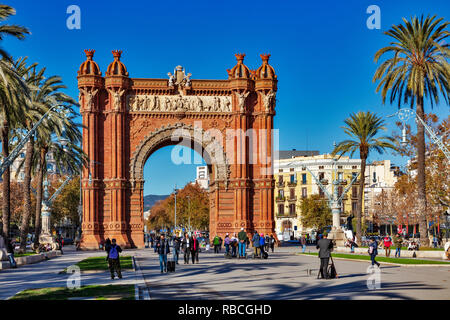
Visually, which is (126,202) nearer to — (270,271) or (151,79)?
(151,79)

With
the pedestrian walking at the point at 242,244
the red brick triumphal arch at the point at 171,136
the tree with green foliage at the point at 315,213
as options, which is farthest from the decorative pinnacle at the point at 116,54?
the tree with green foliage at the point at 315,213

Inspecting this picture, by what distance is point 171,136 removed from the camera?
182 ft

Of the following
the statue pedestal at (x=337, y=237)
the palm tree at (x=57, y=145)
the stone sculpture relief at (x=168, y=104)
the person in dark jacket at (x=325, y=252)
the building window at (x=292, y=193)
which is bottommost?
the statue pedestal at (x=337, y=237)

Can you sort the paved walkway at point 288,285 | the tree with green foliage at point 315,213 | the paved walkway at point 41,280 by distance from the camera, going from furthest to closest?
1. the tree with green foliage at point 315,213
2. the paved walkway at point 41,280
3. the paved walkway at point 288,285

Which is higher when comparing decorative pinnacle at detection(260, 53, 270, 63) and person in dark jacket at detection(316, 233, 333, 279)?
decorative pinnacle at detection(260, 53, 270, 63)

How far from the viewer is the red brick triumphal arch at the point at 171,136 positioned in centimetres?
5416

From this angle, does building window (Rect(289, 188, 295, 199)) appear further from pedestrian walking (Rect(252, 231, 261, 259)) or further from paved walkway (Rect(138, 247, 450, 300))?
paved walkway (Rect(138, 247, 450, 300))

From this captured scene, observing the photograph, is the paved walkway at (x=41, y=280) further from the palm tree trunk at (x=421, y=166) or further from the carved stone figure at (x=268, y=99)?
the carved stone figure at (x=268, y=99)

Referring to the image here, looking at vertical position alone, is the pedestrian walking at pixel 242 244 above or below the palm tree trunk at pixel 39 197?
below

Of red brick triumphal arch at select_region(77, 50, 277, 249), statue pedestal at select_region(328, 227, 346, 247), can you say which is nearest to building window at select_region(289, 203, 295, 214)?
red brick triumphal arch at select_region(77, 50, 277, 249)

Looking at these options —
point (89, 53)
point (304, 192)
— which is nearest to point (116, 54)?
point (89, 53)

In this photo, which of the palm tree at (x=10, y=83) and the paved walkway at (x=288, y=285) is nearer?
the paved walkway at (x=288, y=285)

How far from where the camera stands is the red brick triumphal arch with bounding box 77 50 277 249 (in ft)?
178
